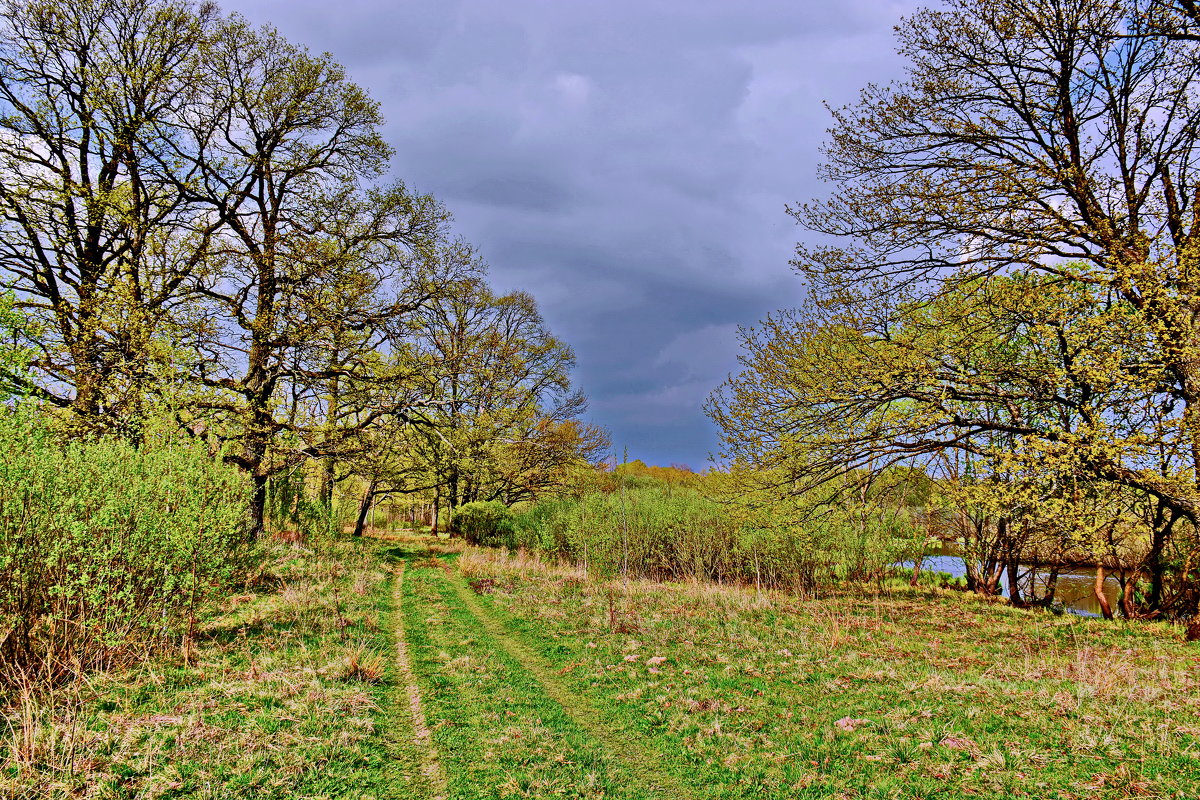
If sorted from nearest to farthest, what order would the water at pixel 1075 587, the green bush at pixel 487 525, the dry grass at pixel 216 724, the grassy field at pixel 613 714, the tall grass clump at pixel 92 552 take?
the dry grass at pixel 216 724 → the grassy field at pixel 613 714 → the tall grass clump at pixel 92 552 → the water at pixel 1075 587 → the green bush at pixel 487 525

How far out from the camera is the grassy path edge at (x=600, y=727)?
4848 mm

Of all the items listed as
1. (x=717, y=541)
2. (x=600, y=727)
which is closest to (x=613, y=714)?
(x=600, y=727)

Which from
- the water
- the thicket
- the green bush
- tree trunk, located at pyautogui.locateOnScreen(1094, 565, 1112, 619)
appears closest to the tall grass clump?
the thicket

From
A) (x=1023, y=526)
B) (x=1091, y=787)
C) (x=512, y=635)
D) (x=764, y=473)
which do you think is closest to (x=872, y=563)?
(x=1023, y=526)

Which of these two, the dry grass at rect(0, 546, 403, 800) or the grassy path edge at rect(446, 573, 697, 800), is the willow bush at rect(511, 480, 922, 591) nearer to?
the grassy path edge at rect(446, 573, 697, 800)

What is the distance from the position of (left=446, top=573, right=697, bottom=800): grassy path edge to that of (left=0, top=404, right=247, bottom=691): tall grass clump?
443 cm

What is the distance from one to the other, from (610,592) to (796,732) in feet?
25.5

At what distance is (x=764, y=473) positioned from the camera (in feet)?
41.2

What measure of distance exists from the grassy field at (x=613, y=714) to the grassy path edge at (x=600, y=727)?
32 millimetres

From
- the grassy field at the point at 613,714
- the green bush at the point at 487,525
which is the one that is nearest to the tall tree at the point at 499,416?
the green bush at the point at 487,525

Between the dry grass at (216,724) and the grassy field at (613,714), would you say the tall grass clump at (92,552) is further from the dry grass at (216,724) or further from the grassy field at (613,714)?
the grassy field at (613,714)

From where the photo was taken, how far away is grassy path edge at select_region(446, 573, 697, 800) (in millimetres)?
4848

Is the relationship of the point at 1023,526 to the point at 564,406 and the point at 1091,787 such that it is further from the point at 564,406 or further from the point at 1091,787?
the point at 564,406

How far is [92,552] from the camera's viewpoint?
5.80 metres
